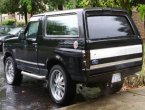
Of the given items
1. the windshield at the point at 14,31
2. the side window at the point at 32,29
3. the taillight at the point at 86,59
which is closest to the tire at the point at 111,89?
the taillight at the point at 86,59

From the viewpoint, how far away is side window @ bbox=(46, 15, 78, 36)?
24.3ft

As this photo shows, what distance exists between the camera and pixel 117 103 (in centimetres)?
740

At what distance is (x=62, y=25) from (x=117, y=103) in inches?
80.3

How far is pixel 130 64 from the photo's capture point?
25.4ft

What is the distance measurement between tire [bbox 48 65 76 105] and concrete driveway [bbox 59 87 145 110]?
0.29 meters

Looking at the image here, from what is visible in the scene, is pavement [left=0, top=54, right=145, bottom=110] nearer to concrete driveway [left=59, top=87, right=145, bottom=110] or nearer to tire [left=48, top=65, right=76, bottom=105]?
concrete driveway [left=59, top=87, right=145, bottom=110]

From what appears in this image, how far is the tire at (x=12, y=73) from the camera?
993 cm

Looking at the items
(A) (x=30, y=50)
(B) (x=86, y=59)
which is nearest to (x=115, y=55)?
(B) (x=86, y=59)

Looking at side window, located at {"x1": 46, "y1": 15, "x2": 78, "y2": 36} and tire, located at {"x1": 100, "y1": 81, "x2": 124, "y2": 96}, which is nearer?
side window, located at {"x1": 46, "y1": 15, "x2": 78, "y2": 36}

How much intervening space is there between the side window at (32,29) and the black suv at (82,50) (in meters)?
0.02

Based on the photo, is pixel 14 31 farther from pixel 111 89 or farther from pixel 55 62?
pixel 55 62

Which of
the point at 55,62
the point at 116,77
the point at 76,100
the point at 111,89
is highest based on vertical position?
the point at 55,62

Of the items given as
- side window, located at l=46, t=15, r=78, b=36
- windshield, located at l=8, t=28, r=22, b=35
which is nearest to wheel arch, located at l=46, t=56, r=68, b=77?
side window, located at l=46, t=15, r=78, b=36

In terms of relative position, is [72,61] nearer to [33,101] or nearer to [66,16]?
[66,16]
